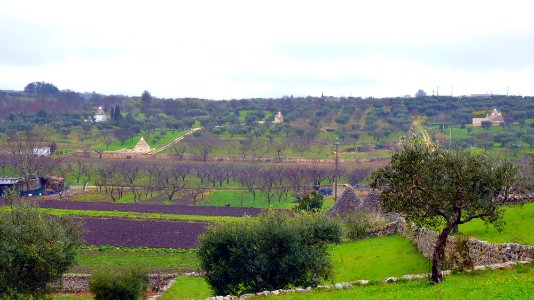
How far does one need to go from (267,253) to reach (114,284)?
9046mm

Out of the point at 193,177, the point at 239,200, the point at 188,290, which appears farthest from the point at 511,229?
the point at 193,177

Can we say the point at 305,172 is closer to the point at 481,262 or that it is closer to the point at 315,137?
the point at 315,137

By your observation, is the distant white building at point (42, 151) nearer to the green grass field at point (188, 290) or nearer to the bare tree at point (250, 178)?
the bare tree at point (250, 178)

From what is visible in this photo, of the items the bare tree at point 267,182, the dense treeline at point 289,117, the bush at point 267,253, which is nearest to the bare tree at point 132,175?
the bare tree at point 267,182

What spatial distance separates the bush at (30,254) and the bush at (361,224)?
22.7m

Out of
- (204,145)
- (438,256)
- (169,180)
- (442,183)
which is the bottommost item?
(169,180)

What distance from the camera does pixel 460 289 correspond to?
57.8 ft

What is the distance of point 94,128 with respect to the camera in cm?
13275

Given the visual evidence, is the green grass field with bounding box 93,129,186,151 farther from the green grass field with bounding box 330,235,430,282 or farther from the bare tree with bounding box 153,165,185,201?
the green grass field with bounding box 330,235,430,282

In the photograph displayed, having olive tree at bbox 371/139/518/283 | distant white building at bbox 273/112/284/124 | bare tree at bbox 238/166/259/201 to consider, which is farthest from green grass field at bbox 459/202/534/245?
distant white building at bbox 273/112/284/124

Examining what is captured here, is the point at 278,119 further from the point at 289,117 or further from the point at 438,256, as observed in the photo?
the point at 438,256

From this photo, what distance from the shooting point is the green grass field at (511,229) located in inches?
988

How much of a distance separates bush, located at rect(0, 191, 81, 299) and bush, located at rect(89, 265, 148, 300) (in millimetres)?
3957

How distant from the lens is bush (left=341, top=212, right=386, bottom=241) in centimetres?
4178
